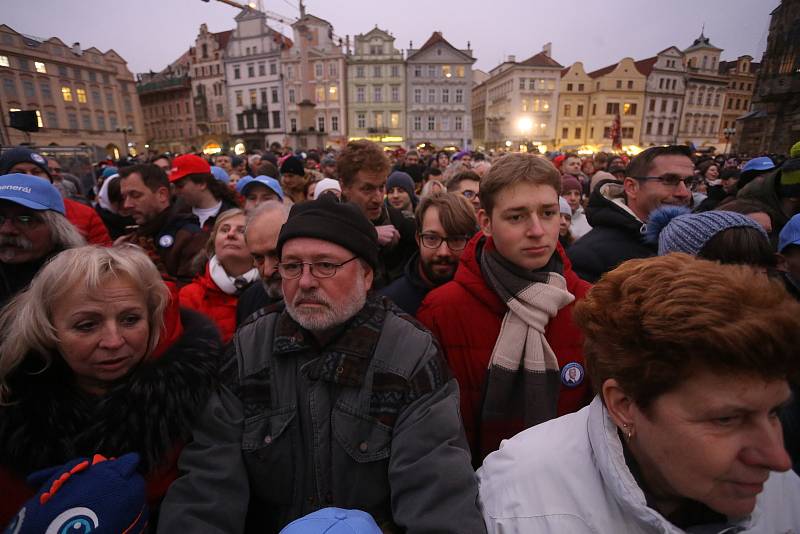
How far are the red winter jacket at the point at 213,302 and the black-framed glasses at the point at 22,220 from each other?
3.13ft

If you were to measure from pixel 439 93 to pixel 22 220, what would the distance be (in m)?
49.9

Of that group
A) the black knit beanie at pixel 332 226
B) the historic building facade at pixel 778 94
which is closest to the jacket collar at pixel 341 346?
the black knit beanie at pixel 332 226

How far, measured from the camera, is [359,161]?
3.49 metres

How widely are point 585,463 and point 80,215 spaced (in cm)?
442

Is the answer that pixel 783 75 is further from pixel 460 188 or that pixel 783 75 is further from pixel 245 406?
pixel 245 406

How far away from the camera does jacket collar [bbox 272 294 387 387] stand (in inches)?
59.9

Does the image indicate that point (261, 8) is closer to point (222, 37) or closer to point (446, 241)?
point (222, 37)

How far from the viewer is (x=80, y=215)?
3555 mm

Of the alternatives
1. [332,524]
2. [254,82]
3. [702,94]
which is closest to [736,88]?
[702,94]

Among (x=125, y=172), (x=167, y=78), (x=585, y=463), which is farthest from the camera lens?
(x=167, y=78)

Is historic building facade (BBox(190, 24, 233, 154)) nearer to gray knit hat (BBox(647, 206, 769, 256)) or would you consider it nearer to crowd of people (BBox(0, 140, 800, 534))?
crowd of people (BBox(0, 140, 800, 534))

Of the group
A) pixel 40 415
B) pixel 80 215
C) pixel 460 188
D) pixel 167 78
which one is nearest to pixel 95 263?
pixel 40 415

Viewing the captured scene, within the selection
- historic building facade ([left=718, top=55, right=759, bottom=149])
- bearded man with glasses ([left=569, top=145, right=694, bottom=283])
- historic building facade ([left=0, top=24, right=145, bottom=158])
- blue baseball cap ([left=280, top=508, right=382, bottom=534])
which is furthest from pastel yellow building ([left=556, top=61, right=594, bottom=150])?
blue baseball cap ([left=280, top=508, right=382, bottom=534])

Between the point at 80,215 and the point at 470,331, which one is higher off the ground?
the point at 80,215
